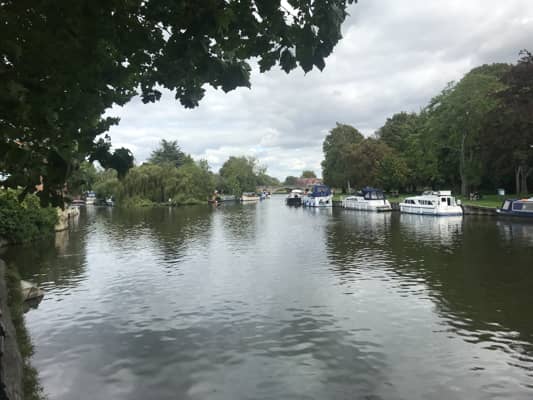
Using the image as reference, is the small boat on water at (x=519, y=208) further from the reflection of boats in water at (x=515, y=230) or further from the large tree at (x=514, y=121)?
the large tree at (x=514, y=121)

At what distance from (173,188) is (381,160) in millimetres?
43502

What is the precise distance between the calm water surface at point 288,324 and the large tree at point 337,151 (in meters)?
74.7

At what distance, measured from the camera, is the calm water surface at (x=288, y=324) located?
28.6 ft

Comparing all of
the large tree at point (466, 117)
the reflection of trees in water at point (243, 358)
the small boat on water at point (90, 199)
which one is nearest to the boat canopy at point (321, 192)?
the large tree at point (466, 117)

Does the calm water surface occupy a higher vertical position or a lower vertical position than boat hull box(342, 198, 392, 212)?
lower

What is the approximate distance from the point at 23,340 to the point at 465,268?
58.2ft

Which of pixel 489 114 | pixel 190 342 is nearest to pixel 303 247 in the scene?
pixel 190 342

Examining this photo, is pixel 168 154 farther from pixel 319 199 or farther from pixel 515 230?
pixel 515 230

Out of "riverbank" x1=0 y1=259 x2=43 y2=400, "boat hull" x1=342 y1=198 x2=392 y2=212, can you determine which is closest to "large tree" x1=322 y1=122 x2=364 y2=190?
"boat hull" x1=342 y1=198 x2=392 y2=212

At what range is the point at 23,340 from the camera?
10.6 m

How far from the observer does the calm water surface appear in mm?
8711

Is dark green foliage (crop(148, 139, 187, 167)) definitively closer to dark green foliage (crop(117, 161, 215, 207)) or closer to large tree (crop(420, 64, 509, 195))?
dark green foliage (crop(117, 161, 215, 207))

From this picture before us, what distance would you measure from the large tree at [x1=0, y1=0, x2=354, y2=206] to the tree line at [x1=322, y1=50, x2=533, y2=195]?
140 feet

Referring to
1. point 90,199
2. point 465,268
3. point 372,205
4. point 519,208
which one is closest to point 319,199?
point 372,205
